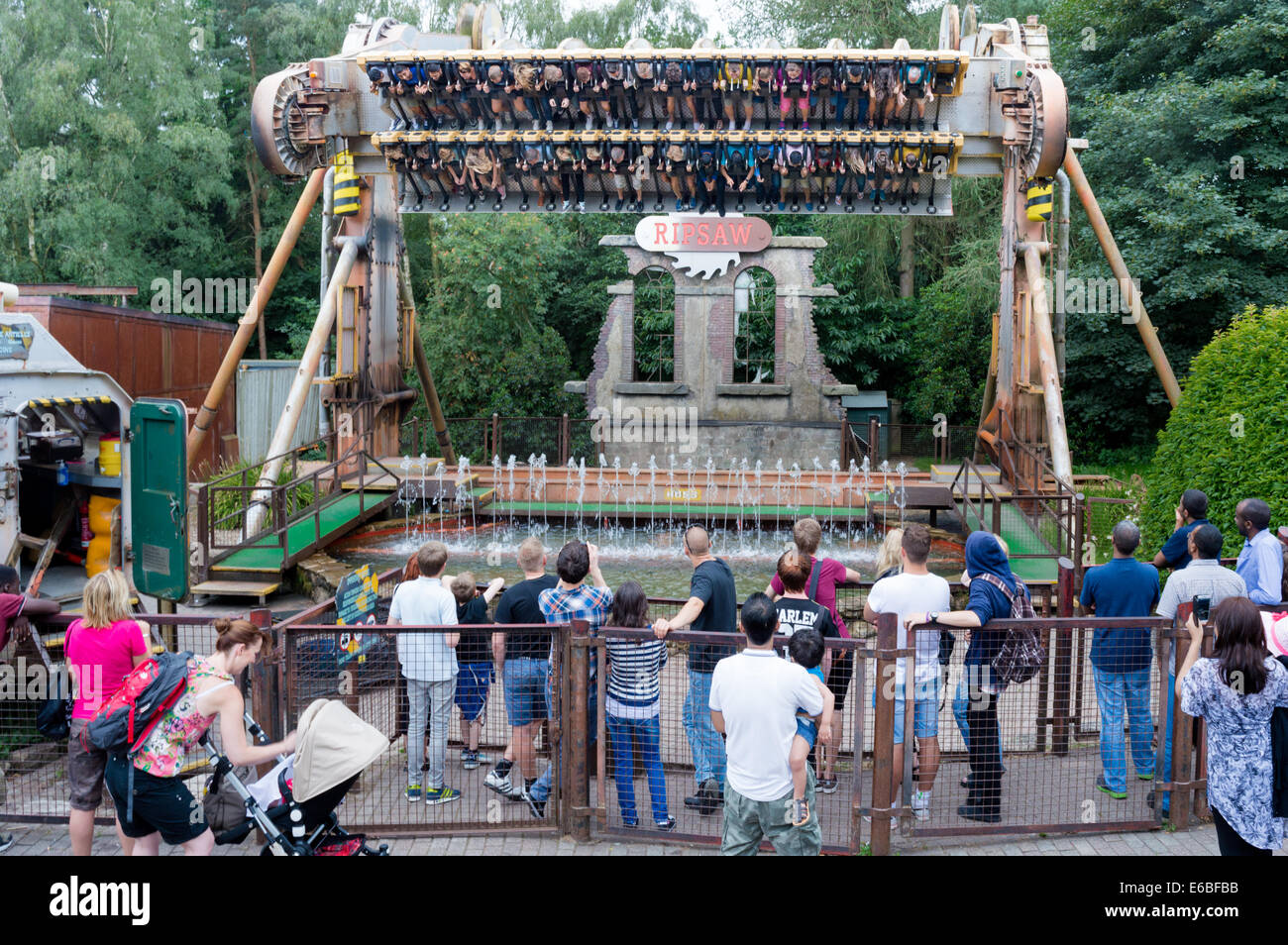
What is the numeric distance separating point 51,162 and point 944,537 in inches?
867

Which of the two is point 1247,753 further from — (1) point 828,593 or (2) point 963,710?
(1) point 828,593

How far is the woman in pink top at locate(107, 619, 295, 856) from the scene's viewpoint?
16.9ft

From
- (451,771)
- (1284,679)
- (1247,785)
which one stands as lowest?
(451,771)

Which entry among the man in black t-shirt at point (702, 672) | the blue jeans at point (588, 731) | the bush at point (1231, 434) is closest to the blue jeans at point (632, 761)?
the blue jeans at point (588, 731)

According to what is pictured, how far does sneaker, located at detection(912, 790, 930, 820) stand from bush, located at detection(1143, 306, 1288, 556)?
14.8ft

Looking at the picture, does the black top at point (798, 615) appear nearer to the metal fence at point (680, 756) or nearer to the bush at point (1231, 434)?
the metal fence at point (680, 756)

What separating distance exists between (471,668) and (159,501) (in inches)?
157

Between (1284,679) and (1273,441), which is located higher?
(1273,441)

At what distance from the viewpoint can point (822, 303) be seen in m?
27.3

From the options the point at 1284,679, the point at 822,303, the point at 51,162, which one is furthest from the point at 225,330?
the point at 1284,679

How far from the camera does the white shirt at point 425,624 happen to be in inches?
256

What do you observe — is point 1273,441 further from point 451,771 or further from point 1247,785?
point 451,771

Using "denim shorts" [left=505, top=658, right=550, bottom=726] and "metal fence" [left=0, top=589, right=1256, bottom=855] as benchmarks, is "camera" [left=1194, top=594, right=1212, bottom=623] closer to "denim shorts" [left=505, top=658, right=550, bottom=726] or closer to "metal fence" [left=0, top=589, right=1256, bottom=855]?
"metal fence" [left=0, top=589, right=1256, bottom=855]

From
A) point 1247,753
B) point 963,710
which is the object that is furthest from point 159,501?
point 1247,753
